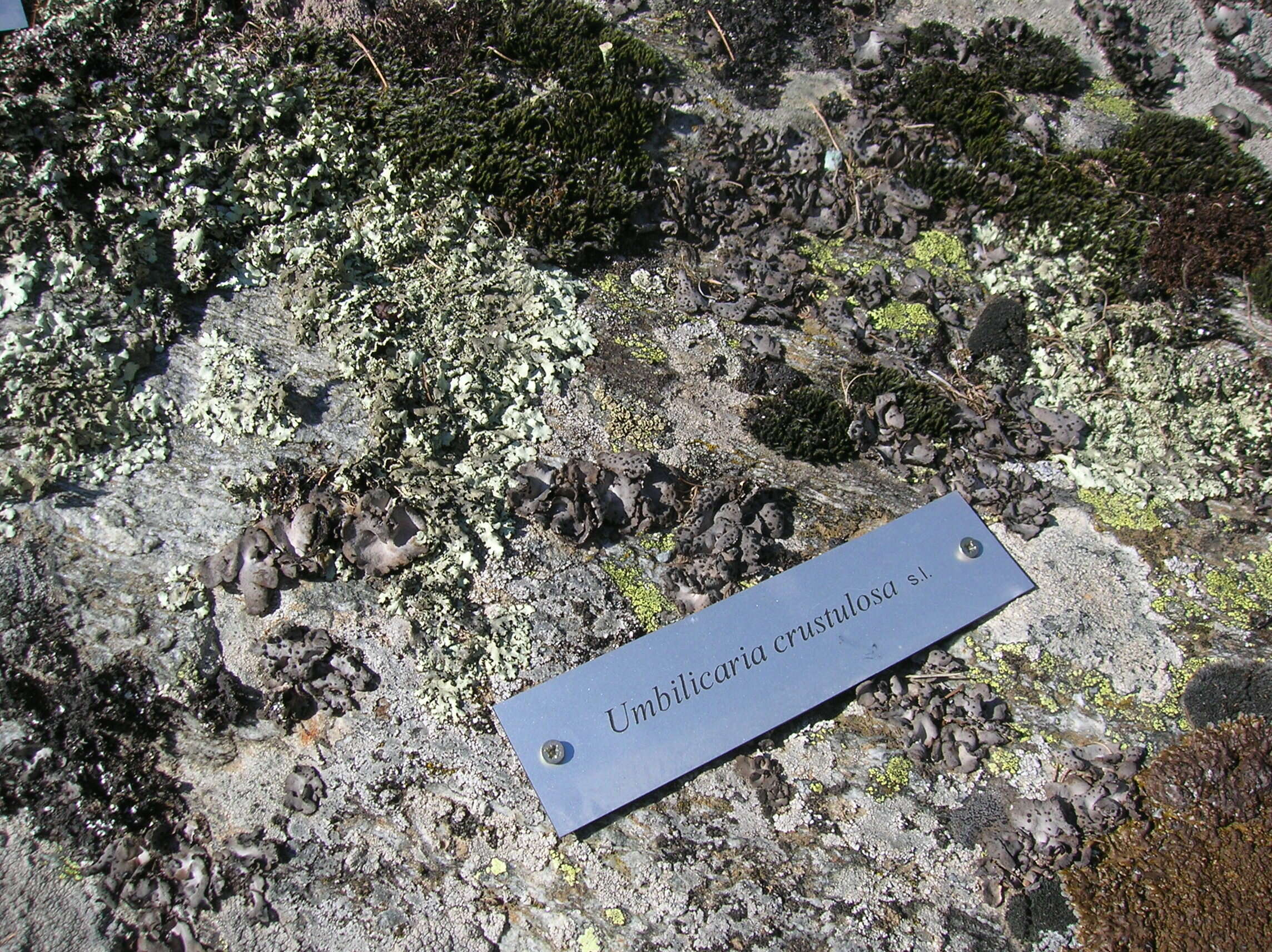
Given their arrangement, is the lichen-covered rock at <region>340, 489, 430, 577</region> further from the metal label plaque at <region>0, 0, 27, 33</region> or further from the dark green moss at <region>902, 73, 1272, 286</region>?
the dark green moss at <region>902, 73, 1272, 286</region>

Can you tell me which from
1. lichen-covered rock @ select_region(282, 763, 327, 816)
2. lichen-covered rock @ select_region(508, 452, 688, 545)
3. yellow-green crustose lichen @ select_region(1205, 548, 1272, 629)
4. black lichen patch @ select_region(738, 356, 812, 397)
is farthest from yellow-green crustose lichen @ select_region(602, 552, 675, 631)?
yellow-green crustose lichen @ select_region(1205, 548, 1272, 629)

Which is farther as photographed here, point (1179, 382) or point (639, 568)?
point (1179, 382)

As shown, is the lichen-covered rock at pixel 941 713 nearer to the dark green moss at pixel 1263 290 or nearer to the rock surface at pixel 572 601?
the rock surface at pixel 572 601

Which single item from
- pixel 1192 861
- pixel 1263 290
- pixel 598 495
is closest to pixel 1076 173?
pixel 1263 290

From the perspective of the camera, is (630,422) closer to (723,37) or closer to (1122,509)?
(1122,509)

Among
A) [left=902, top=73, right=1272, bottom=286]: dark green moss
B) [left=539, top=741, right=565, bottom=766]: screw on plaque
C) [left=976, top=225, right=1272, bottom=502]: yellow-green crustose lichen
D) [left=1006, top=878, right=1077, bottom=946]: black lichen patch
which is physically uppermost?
[left=902, top=73, right=1272, bottom=286]: dark green moss

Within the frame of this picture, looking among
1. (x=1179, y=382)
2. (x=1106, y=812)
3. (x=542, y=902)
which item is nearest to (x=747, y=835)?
(x=542, y=902)

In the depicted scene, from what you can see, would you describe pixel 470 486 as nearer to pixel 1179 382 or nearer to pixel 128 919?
pixel 128 919

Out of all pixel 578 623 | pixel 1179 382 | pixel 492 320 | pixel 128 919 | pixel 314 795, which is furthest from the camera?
pixel 1179 382
